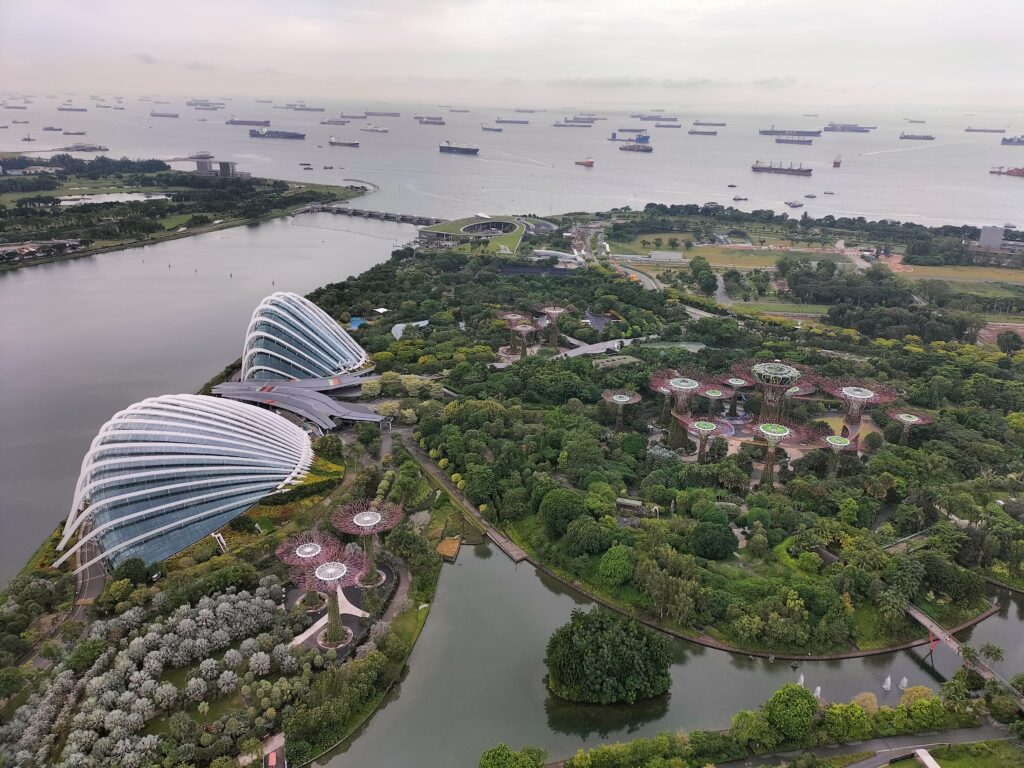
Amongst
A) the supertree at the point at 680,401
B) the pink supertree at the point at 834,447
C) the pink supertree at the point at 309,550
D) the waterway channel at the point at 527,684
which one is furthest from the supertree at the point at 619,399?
the pink supertree at the point at 309,550

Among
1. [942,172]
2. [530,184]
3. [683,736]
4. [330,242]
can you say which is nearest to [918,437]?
[683,736]

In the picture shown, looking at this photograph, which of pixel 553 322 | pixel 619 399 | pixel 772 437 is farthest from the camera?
pixel 553 322

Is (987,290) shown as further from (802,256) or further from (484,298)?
(484,298)

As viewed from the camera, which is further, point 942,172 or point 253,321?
point 942,172

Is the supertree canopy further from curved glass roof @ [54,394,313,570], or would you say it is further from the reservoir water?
the reservoir water

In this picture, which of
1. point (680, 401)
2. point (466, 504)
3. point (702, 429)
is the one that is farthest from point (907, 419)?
point (466, 504)

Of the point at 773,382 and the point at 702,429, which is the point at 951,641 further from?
the point at 773,382

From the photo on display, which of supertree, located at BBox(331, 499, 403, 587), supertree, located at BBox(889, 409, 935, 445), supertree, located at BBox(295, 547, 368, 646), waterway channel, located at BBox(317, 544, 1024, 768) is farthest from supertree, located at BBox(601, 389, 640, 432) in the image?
supertree, located at BBox(295, 547, 368, 646)

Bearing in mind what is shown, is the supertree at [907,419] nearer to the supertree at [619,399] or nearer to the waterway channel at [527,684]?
the waterway channel at [527,684]
